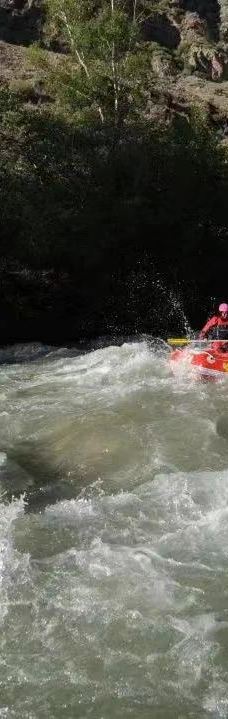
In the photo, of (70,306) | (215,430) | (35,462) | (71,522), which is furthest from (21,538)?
(70,306)

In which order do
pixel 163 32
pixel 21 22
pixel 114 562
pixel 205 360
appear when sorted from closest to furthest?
1. pixel 114 562
2. pixel 205 360
3. pixel 21 22
4. pixel 163 32

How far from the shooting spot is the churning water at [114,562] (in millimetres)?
3561

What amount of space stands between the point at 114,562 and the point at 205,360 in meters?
5.19

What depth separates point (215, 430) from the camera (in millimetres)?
7219

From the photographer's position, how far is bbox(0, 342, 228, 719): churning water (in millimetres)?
3561

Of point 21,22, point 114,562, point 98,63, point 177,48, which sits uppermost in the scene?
point 21,22

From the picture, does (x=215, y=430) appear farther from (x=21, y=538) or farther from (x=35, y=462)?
(x=21, y=538)

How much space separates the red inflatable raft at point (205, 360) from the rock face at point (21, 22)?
88.1ft

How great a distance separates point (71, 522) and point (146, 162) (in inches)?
479

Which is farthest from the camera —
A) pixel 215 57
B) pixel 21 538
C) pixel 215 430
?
pixel 215 57

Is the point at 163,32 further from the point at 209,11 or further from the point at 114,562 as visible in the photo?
the point at 114,562

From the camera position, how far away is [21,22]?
104 feet

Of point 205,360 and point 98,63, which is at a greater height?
point 98,63

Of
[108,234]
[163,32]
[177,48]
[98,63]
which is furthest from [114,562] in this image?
[163,32]
